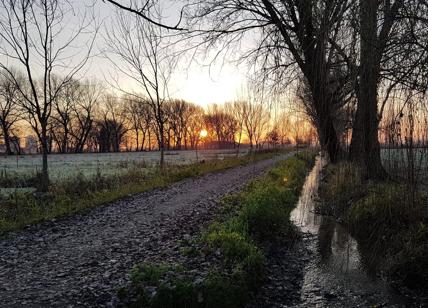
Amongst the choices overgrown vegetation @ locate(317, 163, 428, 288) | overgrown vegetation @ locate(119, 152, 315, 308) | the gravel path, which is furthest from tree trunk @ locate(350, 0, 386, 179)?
the gravel path

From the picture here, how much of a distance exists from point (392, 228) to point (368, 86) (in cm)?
352

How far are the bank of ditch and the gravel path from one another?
388 centimetres

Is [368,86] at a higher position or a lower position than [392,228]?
higher

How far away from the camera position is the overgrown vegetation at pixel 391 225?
19.7ft

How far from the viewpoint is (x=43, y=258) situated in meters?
6.34

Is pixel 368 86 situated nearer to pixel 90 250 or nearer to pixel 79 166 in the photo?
pixel 90 250

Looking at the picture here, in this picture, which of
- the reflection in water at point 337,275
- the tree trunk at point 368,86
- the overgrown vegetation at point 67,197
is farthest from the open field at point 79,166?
the tree trunk at point 368,86

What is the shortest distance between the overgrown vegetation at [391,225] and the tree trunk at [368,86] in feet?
3.49

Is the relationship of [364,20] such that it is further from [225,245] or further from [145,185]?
[145,185]

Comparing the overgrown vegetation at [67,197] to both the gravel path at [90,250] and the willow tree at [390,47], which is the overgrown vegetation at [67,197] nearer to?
the gravel path at [90,250]

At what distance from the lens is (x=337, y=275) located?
654 cm

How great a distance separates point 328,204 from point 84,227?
7458 mm

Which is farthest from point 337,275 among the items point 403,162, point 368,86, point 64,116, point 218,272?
Result: point 64,116

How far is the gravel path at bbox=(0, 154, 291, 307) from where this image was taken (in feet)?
16.0
